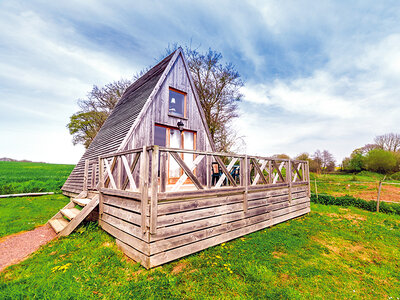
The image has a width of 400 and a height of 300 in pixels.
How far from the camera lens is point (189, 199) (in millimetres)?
3756

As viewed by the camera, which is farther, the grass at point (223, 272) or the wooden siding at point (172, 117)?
the wooden siding at point (172, 117)

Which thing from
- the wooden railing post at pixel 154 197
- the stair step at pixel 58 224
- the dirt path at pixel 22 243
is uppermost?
the wooden railing post at pixel 154 197

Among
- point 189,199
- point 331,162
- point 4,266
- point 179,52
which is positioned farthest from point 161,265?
point 331,162

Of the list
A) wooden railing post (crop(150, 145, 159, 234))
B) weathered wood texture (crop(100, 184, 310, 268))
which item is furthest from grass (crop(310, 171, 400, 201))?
wooden railing post (crop(150, 145, 159, 234))

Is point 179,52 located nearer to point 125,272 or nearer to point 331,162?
point 125,272

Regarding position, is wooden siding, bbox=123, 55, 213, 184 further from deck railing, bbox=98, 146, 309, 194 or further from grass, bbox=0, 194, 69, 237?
grass, bbox=0, 194, 69, 237

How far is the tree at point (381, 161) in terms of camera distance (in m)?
27.1

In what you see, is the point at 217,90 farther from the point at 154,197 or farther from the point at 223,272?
the point at 223,272

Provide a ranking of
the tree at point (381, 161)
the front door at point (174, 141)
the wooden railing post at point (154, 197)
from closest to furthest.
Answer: the wooden railing post at point (154, 197) < the front door at point (174, 141) < the tree at point (381, 161)

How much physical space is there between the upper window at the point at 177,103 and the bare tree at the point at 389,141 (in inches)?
1864

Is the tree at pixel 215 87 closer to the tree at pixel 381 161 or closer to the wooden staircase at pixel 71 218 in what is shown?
the wooden staircase at pixel 71 218

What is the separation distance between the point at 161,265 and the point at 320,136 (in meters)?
41.3

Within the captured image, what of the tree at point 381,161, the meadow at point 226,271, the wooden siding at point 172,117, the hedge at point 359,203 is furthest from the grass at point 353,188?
the tree at point 381,161

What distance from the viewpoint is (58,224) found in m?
5.10
